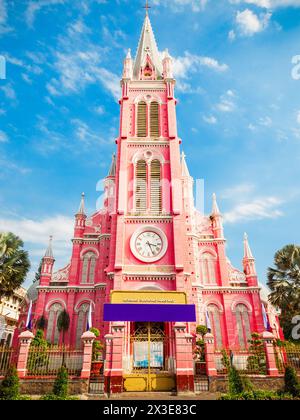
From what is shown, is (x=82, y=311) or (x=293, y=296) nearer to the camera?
(x=293, y=296)

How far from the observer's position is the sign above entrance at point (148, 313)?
15.8m

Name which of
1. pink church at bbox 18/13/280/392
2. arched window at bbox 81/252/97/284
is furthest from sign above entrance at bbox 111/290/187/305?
arched window at bbox 81/252/97/284

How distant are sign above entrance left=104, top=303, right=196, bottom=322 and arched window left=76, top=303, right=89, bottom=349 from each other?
9240 millimetres

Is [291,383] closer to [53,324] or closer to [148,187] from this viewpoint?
[148,187]

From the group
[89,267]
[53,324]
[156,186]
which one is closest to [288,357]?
[156,186]

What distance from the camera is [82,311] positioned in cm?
2461

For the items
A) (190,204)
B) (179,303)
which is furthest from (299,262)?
(190,204)

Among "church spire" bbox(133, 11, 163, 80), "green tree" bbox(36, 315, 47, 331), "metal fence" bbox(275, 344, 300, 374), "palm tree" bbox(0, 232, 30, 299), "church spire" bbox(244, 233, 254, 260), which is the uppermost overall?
"church spire" bbox(133, 11, 163, 80)

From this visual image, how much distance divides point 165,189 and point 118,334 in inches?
464

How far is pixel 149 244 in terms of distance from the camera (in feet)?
70.3

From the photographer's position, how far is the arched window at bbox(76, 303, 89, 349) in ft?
76.9

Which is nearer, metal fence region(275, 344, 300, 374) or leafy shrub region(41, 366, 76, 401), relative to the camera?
leafy shrub region(41, 366, 76, 401)

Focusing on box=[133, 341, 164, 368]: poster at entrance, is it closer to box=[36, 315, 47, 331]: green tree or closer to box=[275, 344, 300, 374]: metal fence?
box=[275, 344, 300, 374]: metal fence

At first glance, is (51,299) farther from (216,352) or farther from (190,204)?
(190,204)
